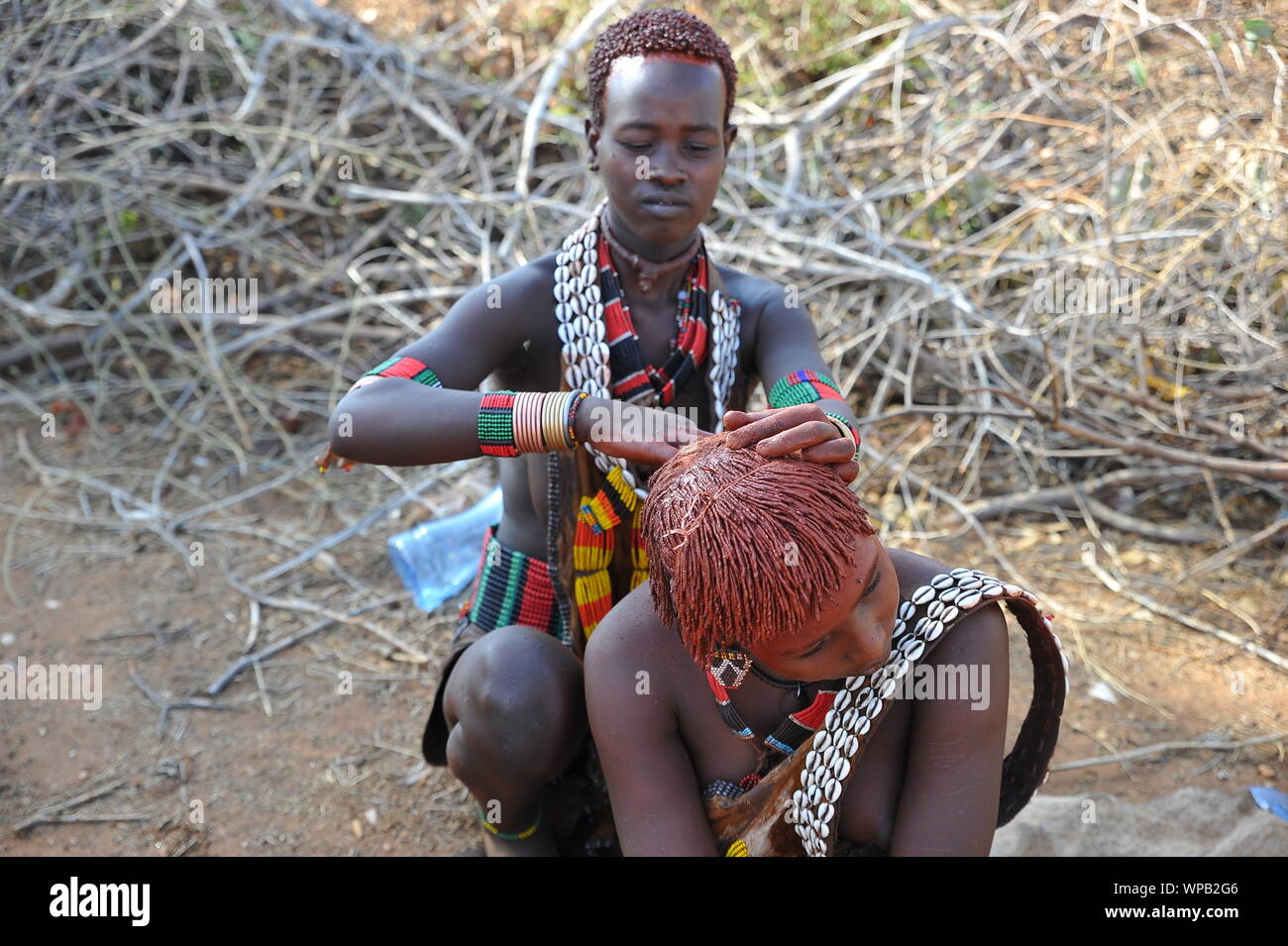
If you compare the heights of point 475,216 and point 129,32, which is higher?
point 129,32

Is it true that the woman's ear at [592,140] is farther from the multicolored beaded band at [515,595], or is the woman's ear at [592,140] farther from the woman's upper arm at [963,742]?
the woman's upper arm at [963,742]

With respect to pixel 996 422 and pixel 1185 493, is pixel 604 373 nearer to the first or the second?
pixel 996 422

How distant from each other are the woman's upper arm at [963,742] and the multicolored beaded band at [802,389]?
0.51m

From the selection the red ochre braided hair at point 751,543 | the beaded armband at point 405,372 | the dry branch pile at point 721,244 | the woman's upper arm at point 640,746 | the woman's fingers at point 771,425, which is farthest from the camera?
the dry branch pile at point 721,244

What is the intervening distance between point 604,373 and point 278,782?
4.79 feet

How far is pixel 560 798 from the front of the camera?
7.82 ft

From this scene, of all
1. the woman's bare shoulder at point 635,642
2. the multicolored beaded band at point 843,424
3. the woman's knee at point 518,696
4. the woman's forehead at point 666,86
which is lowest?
the woman's knee at point 518,696

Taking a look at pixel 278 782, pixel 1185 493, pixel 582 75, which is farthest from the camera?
pixel 582 75

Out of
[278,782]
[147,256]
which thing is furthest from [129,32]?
[278,782]

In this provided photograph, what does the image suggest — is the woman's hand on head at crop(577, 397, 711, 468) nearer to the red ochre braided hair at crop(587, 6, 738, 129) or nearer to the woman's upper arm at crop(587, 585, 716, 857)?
the woman's upper arm at crop(587, 585, 716, 857)

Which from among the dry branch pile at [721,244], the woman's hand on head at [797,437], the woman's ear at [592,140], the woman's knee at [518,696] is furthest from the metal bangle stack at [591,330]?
the dry branch pile at [721,244]

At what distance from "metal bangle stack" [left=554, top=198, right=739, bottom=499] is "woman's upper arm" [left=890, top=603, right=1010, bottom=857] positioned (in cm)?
62

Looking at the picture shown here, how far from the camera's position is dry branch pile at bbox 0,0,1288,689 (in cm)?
354

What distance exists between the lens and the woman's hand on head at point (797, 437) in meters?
1.52
